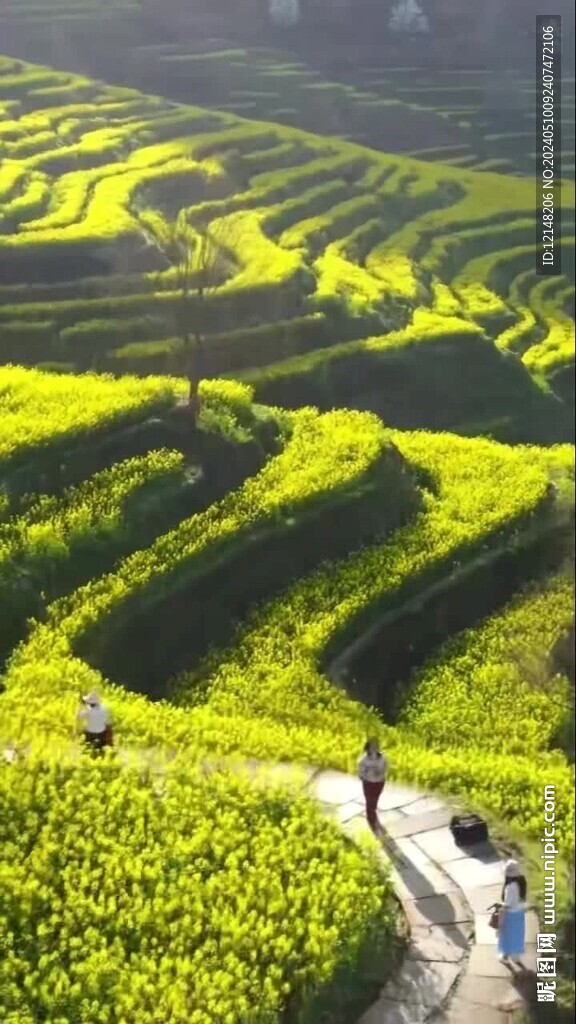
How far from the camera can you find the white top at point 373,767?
272 inches

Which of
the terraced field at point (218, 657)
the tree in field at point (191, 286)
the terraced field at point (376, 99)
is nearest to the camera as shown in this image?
the terraced field at point (218, 657)

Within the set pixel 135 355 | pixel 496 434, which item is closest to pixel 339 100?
pixel 496 434

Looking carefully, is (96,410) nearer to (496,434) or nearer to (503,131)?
(496,434)

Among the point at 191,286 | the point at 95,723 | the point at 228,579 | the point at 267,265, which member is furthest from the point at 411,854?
the point at 267,265

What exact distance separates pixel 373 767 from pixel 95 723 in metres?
1.81

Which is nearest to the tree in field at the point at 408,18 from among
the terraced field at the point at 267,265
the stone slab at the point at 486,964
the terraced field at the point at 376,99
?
the terraced field at the point at 376,99

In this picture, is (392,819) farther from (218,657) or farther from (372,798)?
(218,657)

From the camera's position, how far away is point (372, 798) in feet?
23.1

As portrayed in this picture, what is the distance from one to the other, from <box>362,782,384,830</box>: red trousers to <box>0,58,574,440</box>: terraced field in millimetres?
5599

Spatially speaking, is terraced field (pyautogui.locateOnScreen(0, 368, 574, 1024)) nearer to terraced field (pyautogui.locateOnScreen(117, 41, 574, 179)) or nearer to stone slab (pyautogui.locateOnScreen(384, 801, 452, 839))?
stone slab (pyautogui.locateOnScreen(384, 801, 452, 839))

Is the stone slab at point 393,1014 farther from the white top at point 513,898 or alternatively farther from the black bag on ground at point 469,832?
the black bag on ground at point 469,832

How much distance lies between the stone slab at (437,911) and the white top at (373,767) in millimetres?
759

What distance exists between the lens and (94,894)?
20.6 ft

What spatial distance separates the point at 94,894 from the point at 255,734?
1.67m
